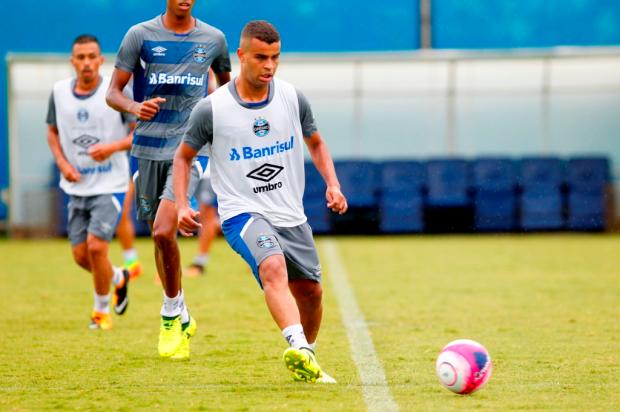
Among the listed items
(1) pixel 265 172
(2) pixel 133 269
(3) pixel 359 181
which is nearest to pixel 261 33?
(1) pixel 265 172

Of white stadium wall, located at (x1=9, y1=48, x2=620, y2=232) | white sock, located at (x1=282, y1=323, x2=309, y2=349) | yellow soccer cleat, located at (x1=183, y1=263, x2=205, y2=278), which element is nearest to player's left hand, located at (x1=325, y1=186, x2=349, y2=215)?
white sock, located at (x1=282, y1=323, x2=309, y2=349)

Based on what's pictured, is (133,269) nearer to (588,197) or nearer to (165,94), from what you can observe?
(165,94)

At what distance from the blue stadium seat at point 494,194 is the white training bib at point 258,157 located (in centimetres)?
1529

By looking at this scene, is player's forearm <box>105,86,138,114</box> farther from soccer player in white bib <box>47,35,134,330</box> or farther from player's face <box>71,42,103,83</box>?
player's face <box>71,42,103,83</box>

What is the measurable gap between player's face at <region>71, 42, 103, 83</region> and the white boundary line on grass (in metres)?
2.97

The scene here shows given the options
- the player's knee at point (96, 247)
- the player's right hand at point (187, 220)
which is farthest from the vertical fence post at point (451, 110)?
the player's right hand at point (187, 220)

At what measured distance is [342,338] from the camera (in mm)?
8820

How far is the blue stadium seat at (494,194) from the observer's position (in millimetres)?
21797

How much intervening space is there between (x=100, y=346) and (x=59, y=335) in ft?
2.70

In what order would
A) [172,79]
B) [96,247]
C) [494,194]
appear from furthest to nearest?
1. [494,194]
2. [96,247]
3. [172,79]

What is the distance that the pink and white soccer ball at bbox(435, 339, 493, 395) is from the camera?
616 centimetres

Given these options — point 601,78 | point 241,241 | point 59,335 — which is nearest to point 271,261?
point 241,241

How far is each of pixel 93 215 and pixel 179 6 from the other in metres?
2.37

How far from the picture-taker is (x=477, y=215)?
22.0 m
